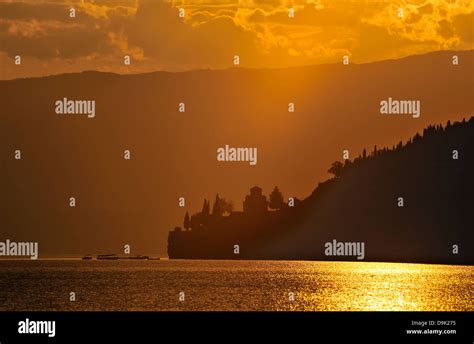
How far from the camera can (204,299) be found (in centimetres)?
15700

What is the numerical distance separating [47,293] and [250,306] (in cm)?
6046
